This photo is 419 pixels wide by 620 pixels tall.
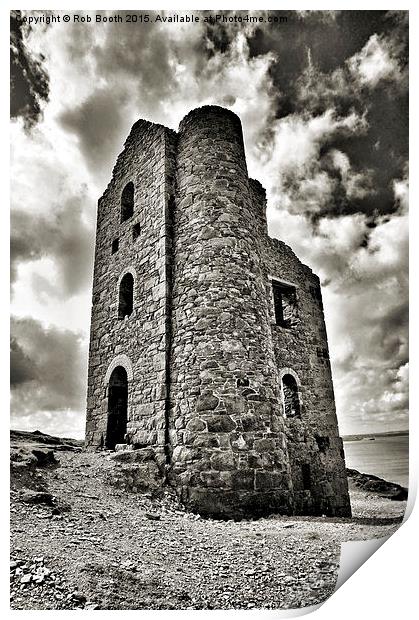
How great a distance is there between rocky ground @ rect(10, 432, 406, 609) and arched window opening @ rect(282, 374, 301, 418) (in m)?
3.73

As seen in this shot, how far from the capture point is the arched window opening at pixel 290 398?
9211 millimetres

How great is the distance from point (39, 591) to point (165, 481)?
264cm

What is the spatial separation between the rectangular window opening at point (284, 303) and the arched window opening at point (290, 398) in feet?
5.10

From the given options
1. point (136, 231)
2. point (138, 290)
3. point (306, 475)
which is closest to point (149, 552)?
point (138, 290)

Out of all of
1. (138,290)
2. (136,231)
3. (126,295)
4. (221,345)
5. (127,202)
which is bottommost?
(221,345)

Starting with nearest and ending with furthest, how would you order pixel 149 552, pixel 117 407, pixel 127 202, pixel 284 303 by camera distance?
1. pixel 149 552
2. pixel 117 407
3. pixel 127 202
4. pixel 284 303

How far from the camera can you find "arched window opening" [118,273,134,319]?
8.70 metres

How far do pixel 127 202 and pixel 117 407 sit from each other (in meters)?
4.53

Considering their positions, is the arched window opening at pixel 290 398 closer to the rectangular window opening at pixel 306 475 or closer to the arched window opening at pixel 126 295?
the rectangular window opening at pixel 306 475

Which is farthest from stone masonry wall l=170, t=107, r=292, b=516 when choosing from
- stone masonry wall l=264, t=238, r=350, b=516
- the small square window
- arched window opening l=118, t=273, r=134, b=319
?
stone masonry wall l=264, t=238, r=350, b=516

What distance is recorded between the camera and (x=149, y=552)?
4.05 meters

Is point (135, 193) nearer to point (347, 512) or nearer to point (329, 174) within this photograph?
point (329, 174)

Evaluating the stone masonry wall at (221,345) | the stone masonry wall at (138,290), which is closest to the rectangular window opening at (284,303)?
the stone masonry wall at (221,345)

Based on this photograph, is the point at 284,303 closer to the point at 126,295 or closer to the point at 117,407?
the point at 126,295
